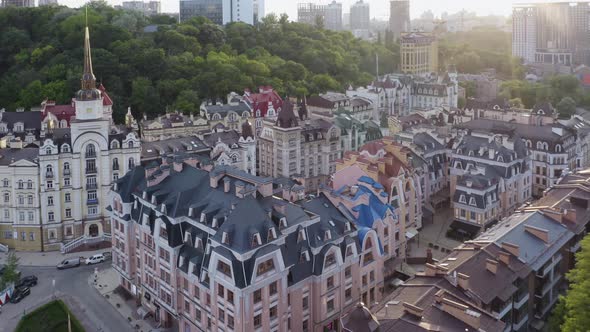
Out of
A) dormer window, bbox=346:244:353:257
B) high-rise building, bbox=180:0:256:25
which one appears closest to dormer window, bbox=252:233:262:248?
dormer window, bbox=346:244:353:257

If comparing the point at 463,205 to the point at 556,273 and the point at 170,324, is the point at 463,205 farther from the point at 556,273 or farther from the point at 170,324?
the point at 170,324

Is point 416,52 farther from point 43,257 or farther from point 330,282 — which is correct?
point 330,282

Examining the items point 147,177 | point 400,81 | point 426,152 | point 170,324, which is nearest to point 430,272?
point 170,324

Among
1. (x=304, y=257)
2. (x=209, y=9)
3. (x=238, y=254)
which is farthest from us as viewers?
(x=209, y=9)

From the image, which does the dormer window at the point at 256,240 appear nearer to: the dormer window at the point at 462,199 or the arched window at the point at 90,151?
the arched window at the point at 90,151

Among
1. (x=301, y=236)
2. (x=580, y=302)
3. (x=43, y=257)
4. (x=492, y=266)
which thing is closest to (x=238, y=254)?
(x=301, y=236)

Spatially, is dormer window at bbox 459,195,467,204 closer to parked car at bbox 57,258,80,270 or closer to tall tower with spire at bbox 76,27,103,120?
tall tower with spire at bbox 76,27,103,120
